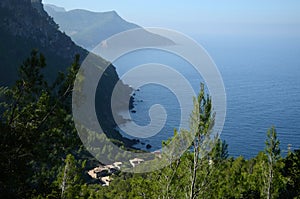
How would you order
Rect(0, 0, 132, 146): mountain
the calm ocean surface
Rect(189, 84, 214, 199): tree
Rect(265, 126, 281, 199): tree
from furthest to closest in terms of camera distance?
Rect(0, 0, 132, 146): mountain
the calm ocean surface
Rect(265, 126, 281, 199): tree
Rect(189, 84, 214, 199): tree

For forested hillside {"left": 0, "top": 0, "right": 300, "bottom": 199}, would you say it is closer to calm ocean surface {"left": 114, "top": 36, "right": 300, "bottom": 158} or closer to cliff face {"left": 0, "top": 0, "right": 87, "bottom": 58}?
calm ocean surface {"left": 114, "top": 36, "right": 300, "bottom": 158}

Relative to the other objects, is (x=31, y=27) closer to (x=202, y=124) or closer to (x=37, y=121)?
(x=37, y=121)

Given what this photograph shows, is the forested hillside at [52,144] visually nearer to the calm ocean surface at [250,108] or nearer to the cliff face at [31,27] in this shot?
the calm ocean surface at [250,108]

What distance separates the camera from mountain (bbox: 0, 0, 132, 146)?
2367 inches

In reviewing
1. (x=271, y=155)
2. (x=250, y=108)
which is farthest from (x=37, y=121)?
(x=250, y=108)

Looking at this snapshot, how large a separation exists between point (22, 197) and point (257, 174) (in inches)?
402

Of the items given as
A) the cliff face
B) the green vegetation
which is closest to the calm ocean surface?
the cliff face

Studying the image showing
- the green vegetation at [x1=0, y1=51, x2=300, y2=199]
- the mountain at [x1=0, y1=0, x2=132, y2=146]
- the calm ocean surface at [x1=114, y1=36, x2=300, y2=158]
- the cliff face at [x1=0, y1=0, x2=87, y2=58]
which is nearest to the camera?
the green vegetation at [x1=0, y1=51, x2=300, y2=199]

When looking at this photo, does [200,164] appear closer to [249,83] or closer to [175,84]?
[175,84]

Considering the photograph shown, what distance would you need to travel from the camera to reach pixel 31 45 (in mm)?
69500

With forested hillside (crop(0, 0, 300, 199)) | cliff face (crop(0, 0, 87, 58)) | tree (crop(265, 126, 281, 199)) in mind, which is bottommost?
forested hillside (crop(0, 0, 300, 199))

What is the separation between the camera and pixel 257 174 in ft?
43.1

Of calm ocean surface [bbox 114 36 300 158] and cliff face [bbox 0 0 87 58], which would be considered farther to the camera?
cliff face [bbox 0 0 87 58]

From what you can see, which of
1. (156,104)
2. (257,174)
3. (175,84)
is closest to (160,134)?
(156,104)
